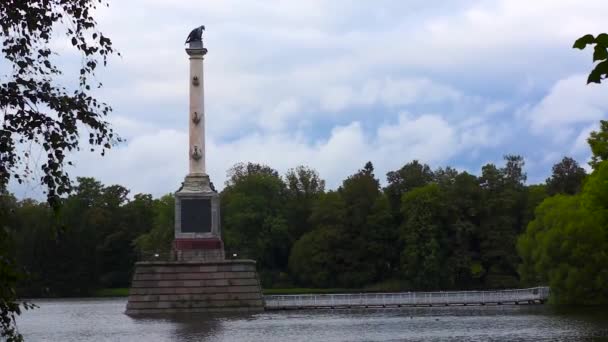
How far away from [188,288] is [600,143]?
23884mm

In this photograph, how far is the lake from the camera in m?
40.3

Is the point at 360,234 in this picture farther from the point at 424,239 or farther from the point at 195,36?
the point at 195,36

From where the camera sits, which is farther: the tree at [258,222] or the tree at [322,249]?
the tree at [258,222]

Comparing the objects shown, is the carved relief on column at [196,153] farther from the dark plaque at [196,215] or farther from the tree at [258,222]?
the tree at [258,222]

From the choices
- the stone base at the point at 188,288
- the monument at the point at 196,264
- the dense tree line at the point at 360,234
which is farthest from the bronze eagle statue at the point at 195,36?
the dense tree line at the point at 360,234

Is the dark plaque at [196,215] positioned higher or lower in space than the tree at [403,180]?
lower

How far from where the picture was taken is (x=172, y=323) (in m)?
51.3

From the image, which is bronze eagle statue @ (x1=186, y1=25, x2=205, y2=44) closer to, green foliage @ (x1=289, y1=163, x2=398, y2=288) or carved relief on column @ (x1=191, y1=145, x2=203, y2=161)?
carved relief on column @ (x1=191, y1=145, x2=203, y2=161)

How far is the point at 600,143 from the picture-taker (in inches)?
1983

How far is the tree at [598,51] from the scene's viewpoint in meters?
7.55

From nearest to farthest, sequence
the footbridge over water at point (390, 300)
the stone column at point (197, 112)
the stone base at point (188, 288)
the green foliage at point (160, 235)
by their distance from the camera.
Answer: the stone base at point (188, 288) < the stone column at point (197, 112) < the footbridge over water at point (390, 300) < the green foliage at point (160, 235)

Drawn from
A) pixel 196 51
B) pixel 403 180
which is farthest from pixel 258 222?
pixel 196 51

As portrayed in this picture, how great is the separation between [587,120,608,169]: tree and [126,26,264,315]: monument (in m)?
20.5

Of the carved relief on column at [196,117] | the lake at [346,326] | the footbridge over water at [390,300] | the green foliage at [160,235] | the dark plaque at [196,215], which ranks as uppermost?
the carved relief on column at [196,117]
